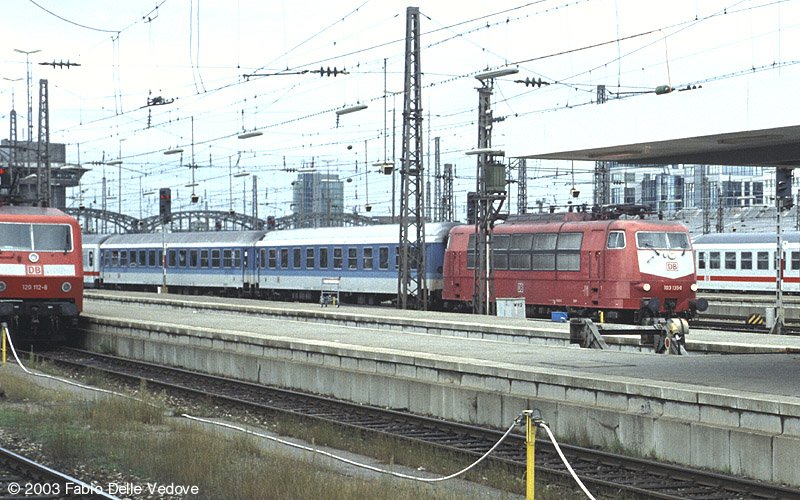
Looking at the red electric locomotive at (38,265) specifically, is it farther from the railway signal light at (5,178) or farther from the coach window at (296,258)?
the coach window at (296,258)

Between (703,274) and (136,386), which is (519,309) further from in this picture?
(703,274)

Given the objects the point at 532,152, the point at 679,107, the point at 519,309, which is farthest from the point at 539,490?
the point at 519,309

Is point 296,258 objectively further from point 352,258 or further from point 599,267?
point 599,267

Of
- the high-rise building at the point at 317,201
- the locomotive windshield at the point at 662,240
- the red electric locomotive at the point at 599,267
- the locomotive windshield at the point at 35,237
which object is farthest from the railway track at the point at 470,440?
the high-rise building at the point at 317,201

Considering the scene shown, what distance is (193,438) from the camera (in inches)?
484

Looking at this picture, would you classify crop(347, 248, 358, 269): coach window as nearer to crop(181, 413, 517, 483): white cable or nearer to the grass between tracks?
the grass between tracks

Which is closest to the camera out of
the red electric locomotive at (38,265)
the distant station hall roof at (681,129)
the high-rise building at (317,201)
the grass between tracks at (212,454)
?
the grass between tracks at (212,454)

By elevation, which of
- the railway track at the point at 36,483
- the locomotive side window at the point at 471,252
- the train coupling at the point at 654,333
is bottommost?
the railway track at the point at 36,483

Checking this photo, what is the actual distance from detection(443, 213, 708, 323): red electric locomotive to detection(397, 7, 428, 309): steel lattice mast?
10.2 feet

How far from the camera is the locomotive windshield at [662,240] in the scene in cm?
2938

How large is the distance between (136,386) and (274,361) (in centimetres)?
274

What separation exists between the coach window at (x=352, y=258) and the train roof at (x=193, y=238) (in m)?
8.11

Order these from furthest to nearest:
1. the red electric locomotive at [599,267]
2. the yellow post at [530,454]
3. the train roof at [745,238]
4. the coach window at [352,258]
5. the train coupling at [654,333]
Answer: the train roof at [745,238] → the coach window at [352,258] → the red electric locomotive at [599,267] → the train coupling at [654,333] → the yellow post at [530,454]

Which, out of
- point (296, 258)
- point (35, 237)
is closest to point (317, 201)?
point (296, 258)
